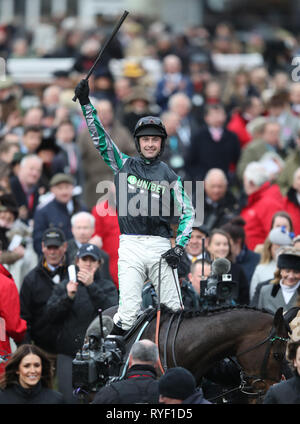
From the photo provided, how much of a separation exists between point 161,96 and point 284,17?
A: 21.4 m

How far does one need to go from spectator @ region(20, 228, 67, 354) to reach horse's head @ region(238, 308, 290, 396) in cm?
302

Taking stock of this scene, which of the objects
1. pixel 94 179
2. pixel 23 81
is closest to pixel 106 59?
pixel 23 81

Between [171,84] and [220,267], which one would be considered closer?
[220,267]

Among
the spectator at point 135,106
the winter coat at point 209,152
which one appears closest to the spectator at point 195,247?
the winter coat at point 209,152

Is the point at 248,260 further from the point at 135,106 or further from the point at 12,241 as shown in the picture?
the point at 135,106

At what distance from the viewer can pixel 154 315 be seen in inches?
362

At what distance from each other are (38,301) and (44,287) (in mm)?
163

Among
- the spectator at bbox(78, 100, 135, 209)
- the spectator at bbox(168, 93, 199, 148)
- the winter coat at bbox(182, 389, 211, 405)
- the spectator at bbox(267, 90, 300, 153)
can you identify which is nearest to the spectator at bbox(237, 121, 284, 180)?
the spectator at bbox(267, 90, 300, 153)

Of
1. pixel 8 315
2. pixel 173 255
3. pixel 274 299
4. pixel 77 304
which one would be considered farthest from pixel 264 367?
pixel 77 304

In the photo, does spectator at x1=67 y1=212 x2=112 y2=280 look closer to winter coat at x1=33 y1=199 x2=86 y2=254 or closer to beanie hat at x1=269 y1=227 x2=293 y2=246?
winter coat at x1=33 y1=199 x2=86 y2=254

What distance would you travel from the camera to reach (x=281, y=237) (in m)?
11.7

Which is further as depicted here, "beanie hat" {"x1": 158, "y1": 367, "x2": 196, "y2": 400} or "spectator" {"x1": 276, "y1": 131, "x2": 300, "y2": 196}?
"spectator" {"x1": 276, "y1": 131, "x2": 300, "y2": 196}

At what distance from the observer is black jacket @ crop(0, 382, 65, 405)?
8.66 metres

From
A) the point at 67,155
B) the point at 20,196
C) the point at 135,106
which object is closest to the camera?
the point at 20,196
